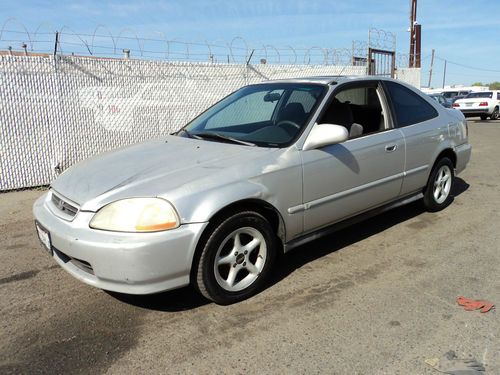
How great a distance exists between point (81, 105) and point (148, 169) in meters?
4.74

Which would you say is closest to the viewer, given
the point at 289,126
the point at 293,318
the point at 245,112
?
the point at 293,318

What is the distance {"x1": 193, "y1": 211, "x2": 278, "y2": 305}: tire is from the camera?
308cm

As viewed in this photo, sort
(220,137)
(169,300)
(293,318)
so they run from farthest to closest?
(220,137) → (169,300) → (293,318)

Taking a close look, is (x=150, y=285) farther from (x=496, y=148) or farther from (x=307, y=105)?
(x=496, y=148)

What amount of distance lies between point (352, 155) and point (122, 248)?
7.10ft

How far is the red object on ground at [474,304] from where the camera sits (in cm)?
316

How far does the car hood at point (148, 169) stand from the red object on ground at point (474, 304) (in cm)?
177

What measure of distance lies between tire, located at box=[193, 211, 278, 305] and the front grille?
94cm

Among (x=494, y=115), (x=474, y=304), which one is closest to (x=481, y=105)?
(x=494, y=115)

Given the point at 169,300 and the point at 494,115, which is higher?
the point at 169,300

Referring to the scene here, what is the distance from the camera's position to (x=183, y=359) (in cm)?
→ 268

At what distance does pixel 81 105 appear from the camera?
7.43 m

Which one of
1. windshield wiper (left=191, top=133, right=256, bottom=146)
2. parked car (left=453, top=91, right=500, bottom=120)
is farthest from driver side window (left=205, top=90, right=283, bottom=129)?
parked car (left=453, top=91, right=500, bottom=120)

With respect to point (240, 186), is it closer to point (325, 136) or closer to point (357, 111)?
point (325, 136)
